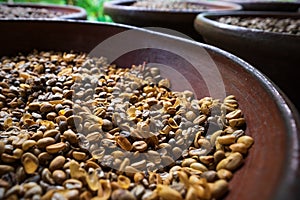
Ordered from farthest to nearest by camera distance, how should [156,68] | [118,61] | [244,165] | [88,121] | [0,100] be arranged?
1. [118,61]
2. [156,68]
3. [0,100]
4. [88,121]
5. [244,165]

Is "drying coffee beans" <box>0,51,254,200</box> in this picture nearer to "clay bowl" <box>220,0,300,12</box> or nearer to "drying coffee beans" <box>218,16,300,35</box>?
"drying coffee beans" <box>218,16,300,35</box>

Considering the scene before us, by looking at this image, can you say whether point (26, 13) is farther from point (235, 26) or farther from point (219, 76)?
point (219, 76)

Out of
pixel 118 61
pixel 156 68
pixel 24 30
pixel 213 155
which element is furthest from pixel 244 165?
pixel 24 30

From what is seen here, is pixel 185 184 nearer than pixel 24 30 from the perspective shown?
Yes

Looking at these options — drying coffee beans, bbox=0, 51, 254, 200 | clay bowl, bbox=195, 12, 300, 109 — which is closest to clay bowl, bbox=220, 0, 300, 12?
clay bowl, bbox=195, 12, 300, 109

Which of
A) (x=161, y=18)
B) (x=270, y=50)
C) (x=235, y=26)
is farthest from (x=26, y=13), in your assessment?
(x=270, y=50)

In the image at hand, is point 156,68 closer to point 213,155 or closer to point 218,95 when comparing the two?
point 218,95
